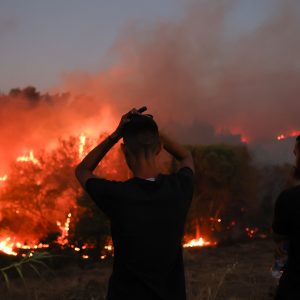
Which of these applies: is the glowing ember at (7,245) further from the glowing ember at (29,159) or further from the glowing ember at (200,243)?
the glowing ember at (200,243)

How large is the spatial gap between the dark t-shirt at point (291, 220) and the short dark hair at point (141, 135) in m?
1.02

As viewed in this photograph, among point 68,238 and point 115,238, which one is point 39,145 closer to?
point 68,238

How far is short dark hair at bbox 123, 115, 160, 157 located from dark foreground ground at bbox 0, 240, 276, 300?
3.61 m

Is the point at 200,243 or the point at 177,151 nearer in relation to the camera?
the point at 177,151

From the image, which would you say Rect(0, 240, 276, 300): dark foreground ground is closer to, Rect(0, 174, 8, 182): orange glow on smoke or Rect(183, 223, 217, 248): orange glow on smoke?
Rect(183, 223, 217, 248): orange glow on smoke

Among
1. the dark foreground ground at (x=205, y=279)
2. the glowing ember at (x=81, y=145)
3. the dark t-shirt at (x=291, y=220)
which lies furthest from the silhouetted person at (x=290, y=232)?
the glowing ember at (x=81, y=145)

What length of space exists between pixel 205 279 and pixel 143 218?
432 inches

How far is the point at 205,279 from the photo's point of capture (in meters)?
12.6

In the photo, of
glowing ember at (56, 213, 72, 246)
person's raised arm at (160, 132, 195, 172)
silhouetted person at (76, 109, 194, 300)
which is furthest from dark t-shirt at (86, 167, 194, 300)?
glowing ember at (56, 213, 72, 246)

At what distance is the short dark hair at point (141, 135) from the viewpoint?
229 cm

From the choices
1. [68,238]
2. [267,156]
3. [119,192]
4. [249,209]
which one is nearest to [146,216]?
[119,192]

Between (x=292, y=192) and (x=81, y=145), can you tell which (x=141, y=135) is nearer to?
(x=292, y=192)

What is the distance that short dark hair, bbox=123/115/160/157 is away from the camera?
2295mm

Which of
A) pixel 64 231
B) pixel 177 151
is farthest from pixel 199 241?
pixel 177 151
